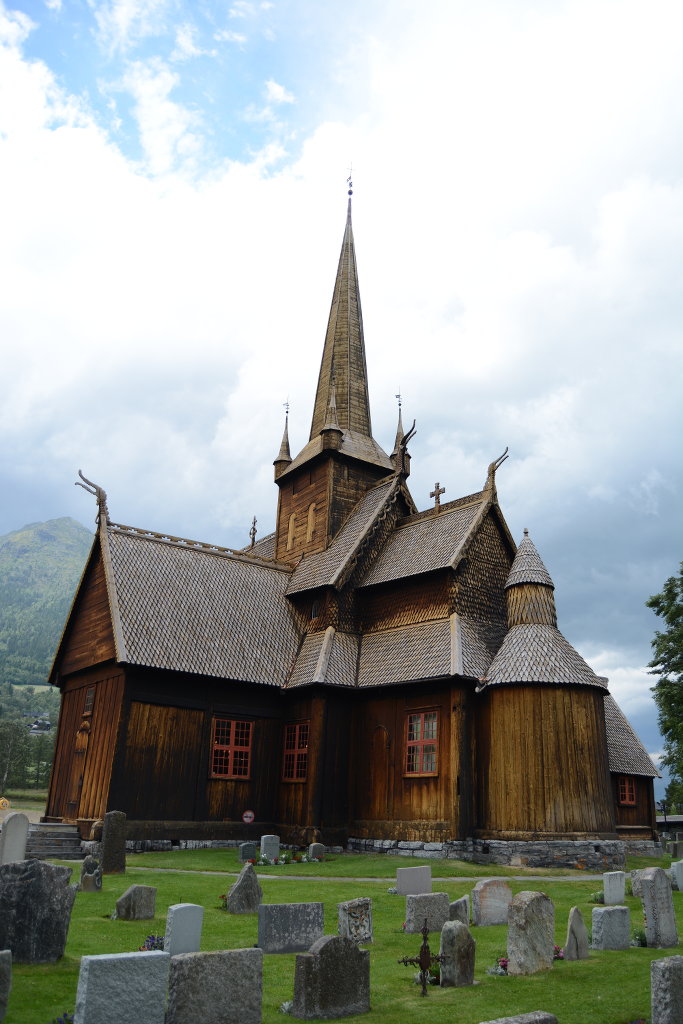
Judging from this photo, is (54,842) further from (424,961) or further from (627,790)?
(627,790)

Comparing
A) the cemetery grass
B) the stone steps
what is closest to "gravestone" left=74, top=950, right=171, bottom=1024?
the cemetery grass

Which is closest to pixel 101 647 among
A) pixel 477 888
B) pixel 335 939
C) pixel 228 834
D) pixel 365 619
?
pixel 228 834

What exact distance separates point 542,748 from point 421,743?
368 cm

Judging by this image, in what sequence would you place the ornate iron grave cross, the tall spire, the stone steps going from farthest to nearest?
the tall spire → the stone steps → the ornate iron grave cross

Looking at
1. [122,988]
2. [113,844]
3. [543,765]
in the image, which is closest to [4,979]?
[122,988]

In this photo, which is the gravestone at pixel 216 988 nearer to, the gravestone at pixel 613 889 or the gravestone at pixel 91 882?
the gravestone at pixel 91 882

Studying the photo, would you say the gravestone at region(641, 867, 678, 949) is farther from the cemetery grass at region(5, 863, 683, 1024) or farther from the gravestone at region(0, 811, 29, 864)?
the gravestone at region(0, 811, 29, 864)

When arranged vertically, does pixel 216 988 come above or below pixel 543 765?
below

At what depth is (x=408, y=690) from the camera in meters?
24.8

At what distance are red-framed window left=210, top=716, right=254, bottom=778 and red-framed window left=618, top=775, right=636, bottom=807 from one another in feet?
46.5

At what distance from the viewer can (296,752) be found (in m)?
26.1

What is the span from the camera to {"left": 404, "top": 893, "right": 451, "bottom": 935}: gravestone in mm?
11859

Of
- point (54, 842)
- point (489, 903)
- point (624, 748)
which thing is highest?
point (624, 748)

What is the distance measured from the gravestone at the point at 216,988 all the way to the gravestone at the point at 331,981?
35.2 inches
